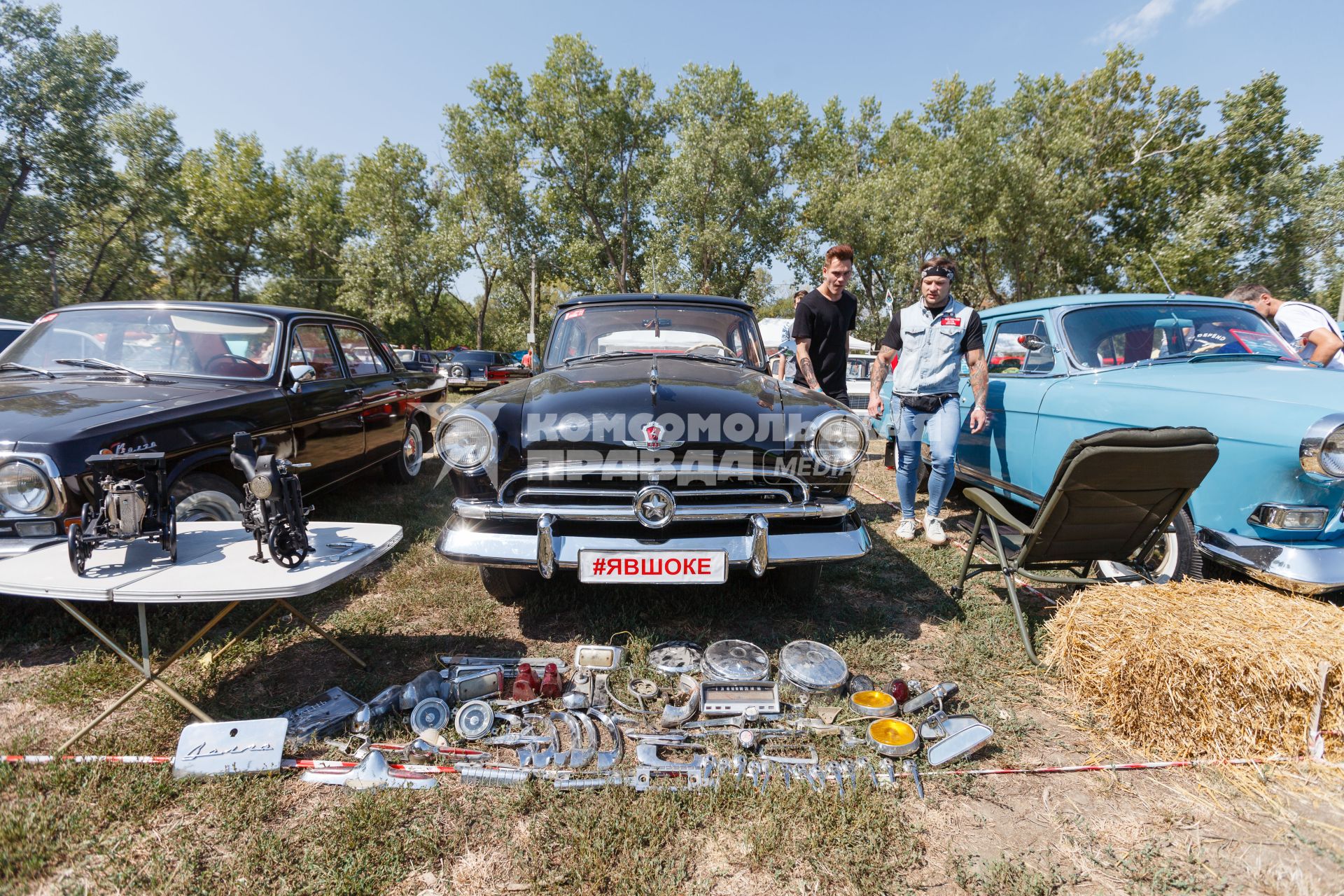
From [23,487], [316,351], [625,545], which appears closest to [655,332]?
[625,545]

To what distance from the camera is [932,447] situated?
4105mm

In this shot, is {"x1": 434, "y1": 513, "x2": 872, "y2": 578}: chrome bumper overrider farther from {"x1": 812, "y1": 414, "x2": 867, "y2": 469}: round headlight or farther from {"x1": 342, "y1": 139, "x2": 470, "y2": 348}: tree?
{"x1": 342, "y1": 139, "x2": 470, "y2": 348}: tree

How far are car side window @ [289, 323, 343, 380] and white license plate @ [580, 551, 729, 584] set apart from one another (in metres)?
2.87

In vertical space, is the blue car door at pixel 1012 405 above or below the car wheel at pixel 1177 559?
above

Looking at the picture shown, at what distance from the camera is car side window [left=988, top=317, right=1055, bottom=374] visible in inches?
156

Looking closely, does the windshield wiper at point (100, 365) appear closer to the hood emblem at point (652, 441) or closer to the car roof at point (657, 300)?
the car roof at point (657, 300)

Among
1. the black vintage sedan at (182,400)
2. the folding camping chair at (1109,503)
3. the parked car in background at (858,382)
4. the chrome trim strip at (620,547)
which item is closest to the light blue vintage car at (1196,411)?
the folding camping chair at (1109,503)

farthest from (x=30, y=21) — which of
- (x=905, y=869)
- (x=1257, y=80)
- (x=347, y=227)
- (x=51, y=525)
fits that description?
(x=1257, y=80)

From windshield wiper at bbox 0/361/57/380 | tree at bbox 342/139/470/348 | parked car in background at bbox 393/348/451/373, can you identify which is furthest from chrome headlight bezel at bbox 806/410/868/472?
tree at bbox 342/139/470/348

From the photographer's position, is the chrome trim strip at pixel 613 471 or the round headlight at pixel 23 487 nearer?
the round headlight at pixel 23 487

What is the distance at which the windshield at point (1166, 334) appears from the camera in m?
3.65

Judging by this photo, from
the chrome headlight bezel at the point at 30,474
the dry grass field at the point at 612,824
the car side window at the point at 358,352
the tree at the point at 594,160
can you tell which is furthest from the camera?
the tree at the point at 594,160

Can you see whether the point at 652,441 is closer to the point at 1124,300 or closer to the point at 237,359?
the point at 237,359

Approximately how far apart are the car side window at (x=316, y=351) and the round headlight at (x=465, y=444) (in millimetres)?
2113
